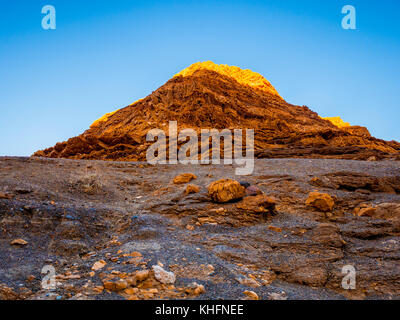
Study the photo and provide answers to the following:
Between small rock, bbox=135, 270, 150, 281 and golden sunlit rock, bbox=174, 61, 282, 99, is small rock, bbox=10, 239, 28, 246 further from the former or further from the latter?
golden sunlit rock, bbox=174, 61, 282, 99

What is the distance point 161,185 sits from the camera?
905cm

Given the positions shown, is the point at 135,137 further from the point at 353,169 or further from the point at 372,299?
the point at 372,299

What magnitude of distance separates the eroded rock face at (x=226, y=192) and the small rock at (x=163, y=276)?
10.2 ft

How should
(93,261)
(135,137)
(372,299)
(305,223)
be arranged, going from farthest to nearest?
(135,137) → (305,223) → (93,261) → (372,299)

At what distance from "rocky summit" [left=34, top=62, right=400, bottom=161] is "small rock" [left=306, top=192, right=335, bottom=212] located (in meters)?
11.1

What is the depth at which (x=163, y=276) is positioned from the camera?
135 inches

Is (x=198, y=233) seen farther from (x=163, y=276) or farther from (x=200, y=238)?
(x=163, y=276)

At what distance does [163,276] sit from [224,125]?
27.3 m

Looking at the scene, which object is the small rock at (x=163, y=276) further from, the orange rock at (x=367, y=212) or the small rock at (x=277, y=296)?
the orange rock at (x=367, y=212)

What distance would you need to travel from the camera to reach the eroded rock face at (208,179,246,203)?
6.44 m

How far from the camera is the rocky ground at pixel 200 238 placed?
11.1ft

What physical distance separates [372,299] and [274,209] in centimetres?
282
